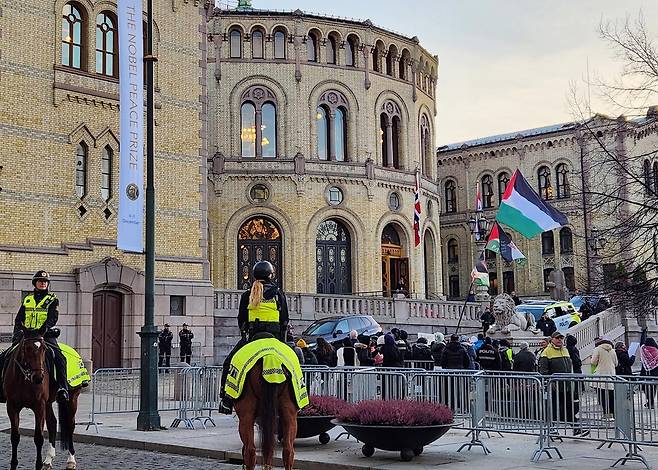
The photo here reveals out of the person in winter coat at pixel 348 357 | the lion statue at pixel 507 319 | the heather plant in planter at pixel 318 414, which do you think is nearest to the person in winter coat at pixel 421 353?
the person in winter coat at pixel 348 357

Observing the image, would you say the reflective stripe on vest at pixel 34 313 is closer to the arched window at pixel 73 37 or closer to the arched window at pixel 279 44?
the arched window at pixel 73 37

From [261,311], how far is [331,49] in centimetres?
4046

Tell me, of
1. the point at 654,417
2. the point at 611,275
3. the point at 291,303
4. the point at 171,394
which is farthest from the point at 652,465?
the point at 291,303

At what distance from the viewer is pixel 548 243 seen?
63.1 metres

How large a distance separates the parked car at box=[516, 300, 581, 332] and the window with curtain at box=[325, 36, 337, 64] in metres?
16.9

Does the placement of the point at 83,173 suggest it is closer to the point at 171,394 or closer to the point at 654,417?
the point at 171,394

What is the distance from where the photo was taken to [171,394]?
20.4 m

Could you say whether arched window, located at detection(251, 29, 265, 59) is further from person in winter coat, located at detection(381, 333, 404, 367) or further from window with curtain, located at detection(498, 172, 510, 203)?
person in winter coat, located at detection(381, 333, 404, 367)

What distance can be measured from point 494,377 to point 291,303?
22136mm

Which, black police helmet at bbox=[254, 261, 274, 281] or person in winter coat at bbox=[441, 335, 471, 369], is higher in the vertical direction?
black police helmet at bbox=[254, 261, 274, 281]

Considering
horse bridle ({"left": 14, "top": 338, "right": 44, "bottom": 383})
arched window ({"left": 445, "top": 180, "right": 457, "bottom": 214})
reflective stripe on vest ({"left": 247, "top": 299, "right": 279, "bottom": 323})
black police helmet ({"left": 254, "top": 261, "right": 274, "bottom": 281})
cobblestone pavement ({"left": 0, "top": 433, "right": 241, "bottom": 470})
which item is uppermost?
arched window ({"left": 445, "top": 180, "right": 457, "bottom": 214})

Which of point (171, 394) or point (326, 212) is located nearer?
point (171, 394)

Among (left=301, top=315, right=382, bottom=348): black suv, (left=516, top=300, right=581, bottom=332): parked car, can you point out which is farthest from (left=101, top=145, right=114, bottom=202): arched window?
(left=516, top=300, right=581, bottom=332): parked car

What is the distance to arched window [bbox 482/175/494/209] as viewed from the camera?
2618 inches
